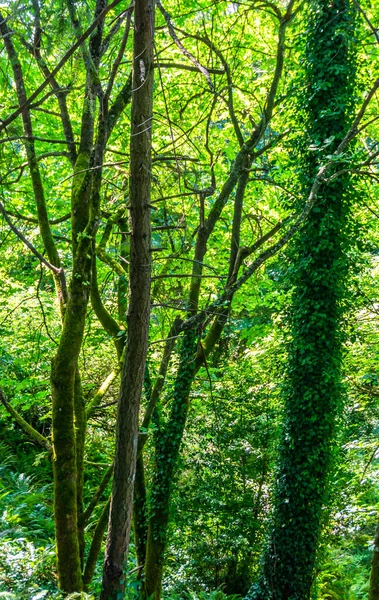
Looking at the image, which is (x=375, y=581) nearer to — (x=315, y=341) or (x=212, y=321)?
(x=315, y=341)

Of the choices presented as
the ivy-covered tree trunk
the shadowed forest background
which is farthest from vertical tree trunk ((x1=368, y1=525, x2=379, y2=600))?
the ivy-covered tree trunk

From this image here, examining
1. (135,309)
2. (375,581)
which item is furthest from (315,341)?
(135,309)

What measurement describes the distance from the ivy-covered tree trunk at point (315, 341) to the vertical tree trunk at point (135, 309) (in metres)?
3.55

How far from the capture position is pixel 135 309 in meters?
3.43

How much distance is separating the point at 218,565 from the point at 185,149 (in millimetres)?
5918

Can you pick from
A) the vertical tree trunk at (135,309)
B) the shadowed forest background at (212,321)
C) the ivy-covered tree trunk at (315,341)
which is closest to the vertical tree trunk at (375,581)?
the shadowed forest background at (212,321)

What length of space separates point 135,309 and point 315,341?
151 inches

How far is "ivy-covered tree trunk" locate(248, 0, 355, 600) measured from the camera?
658cm

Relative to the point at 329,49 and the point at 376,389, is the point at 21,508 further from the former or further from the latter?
the point at 329,49

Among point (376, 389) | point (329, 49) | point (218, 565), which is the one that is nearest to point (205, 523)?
point (218, 565)

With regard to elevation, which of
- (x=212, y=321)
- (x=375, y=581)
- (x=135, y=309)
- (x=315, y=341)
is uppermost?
(x=212, y=321)

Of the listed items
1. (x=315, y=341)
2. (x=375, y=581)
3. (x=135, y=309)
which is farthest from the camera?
(x=315, y=341)

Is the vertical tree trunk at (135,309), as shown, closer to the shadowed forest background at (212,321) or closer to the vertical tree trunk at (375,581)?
the shadowed forest background at (212,321)

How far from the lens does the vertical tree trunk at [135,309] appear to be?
312cm
